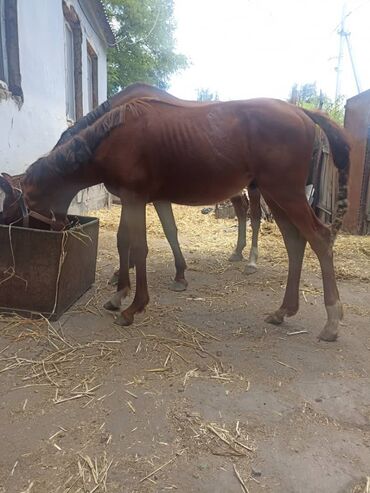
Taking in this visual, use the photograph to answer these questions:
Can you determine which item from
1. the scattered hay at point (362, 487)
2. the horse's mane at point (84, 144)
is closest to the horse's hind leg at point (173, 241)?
the horse's mane at point (84, 144)

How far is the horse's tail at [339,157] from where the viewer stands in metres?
2.72

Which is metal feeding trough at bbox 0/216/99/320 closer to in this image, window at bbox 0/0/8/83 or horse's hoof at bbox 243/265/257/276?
horse's hoof at bbox 243/265/257/276

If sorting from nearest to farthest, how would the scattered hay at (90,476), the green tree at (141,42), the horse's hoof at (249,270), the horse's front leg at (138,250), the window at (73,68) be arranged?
the scattered hay at (90,476) → the horse's front leg at (138,250) → the horse's hoof at (249,270) → the window at (73,68) → the green tree at (141,42)

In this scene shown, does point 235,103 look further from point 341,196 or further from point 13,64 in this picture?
point 13,64

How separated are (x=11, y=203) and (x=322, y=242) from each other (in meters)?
2.26

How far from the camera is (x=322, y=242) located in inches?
108

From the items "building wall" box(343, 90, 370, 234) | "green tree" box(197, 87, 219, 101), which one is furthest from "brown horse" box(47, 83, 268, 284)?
"green tree" box(197, 87, 219, 101)

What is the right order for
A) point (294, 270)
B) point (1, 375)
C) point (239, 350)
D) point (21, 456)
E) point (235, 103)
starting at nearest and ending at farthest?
→ point (21, 456) → point (1, 375) → point (239, 350) → point (235, 103) → point (294, 270)

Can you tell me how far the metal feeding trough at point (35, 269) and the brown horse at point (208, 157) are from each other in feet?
1.51

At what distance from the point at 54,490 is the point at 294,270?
2.15 metres

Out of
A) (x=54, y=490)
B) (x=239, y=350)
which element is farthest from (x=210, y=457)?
(x=239, y=350)

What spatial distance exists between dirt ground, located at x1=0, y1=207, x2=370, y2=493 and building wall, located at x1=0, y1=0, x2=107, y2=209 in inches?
78.0

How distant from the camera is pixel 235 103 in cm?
279

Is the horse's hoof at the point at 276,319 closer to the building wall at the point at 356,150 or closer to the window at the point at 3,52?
the window at the point at 3,52
